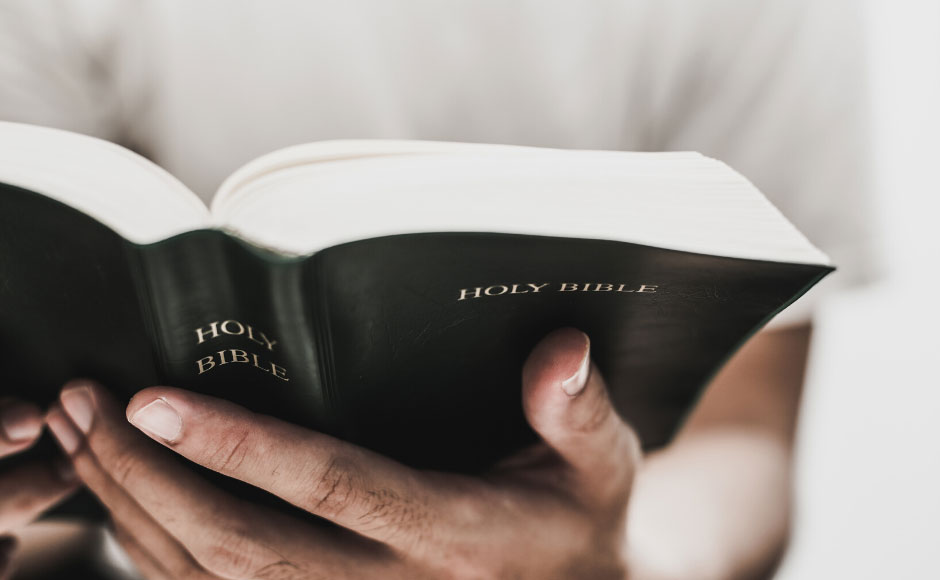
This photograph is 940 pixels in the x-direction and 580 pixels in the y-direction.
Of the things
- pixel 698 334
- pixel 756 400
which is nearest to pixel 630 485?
pixel 698 334

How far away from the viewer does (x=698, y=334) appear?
469 millimetres

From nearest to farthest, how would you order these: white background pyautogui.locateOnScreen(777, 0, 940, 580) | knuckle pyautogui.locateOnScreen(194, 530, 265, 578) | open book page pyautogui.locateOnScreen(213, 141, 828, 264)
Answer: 1. open book page pyautogui.locateOnScreen(213, 141, 828, 264)
2. knuckle pyautogui.locateOnScreen(194, 530, 265, 578)
3. white background pyautogui.locateOnScreen(777, 0, 940, 580)

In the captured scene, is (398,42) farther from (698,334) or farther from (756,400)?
(756,400)

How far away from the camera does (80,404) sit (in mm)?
449

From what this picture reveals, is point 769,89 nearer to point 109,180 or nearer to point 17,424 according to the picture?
point 109,180

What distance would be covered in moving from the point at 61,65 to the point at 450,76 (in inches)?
11.2

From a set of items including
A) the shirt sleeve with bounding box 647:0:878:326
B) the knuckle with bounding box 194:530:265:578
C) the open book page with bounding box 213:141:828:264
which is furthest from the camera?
the shirt sleeve with bounding box 647:0:878:326

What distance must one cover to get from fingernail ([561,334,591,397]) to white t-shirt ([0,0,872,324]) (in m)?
0.20

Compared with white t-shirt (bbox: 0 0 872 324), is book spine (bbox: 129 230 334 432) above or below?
below

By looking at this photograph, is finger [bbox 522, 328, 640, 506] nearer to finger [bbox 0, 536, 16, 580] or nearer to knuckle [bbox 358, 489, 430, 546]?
knuckle [bbox 358, 489, 430, 546]

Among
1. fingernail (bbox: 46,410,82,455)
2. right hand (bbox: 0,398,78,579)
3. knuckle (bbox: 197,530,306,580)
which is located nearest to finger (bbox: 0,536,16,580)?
right hand (bbox: 0,398,78,579)

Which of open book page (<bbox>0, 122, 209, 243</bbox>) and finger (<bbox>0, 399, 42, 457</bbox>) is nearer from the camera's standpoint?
open book page (<bbox>0, 122, 209, 243</bbox>)

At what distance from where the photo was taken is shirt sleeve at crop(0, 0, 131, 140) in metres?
0.44

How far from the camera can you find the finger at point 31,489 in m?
0.57
